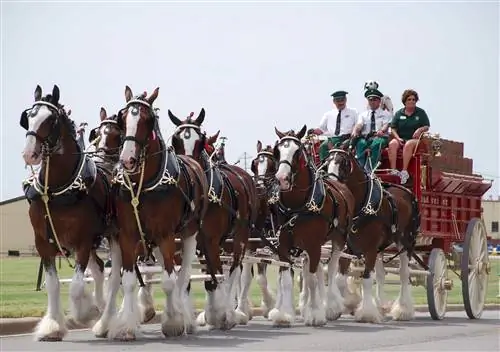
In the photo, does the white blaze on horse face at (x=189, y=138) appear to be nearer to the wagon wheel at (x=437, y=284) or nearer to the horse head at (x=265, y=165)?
the horse head at (x=265, y=165)

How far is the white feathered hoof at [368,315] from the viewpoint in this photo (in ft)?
52.7

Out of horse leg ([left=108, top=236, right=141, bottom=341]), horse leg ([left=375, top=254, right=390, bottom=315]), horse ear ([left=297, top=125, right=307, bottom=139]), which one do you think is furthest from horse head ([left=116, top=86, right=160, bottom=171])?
horse leg ([left=375, top=254, right=390, bottom=315])

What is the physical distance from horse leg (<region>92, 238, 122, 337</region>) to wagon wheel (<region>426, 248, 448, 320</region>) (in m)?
6.37

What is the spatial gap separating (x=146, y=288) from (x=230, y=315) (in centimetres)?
146

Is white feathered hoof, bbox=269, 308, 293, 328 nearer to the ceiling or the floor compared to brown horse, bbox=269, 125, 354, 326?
nearer to the floor

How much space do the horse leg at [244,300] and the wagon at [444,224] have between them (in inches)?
79.5

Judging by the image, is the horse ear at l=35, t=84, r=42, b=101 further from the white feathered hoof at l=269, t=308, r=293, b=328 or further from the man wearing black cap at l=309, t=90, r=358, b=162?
the man wearing black cap at l=309, t=90, r=358, b=162

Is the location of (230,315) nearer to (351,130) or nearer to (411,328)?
(411,328)

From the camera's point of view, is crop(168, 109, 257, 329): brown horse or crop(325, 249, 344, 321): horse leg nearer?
crop(168, 109, 257, 329): brown horse

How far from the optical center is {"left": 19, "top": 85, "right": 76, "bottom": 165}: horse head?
11633mm

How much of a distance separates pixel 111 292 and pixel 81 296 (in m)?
0.36

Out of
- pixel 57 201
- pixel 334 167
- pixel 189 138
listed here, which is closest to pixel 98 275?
pixel 57 201

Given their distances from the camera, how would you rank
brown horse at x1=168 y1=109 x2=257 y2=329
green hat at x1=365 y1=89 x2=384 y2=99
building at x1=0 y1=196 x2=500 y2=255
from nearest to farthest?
brown horse at x1=168 y1=109 x2=257 y2=329
green hat at x1=365 y1=89 x2=384 y2=99
building at x1=0 y1=196 x2=500 y2=255

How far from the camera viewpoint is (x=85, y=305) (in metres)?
12.8
